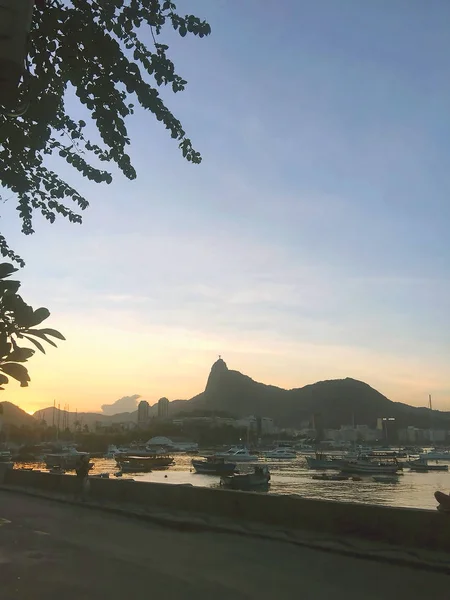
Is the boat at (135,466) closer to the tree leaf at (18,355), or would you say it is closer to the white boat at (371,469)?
the white boat at (371,469)

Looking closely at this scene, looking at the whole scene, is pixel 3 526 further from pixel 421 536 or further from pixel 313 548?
pixel 421 536

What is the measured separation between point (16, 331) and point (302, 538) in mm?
7326

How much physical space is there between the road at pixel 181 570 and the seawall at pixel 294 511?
766 millimetres

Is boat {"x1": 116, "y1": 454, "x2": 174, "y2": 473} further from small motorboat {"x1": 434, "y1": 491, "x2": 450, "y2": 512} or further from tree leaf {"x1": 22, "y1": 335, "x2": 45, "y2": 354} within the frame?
tree leaf {"x1": 22, "y1": 335, "x2": 45, "y2": 354}

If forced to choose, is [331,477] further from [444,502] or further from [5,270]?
[5,270]

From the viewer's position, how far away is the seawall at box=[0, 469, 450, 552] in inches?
314

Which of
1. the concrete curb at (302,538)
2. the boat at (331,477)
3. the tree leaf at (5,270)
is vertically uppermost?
the tree leaf at (5,270)

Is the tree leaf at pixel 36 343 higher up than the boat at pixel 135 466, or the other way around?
the tree leaf at pixel 36 343

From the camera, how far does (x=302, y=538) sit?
886 cm

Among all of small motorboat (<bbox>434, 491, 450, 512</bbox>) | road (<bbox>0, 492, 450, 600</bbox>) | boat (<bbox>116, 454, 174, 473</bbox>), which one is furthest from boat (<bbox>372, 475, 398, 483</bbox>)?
small motorboat (<bbox>434, 491, 450, 512</bbox>)

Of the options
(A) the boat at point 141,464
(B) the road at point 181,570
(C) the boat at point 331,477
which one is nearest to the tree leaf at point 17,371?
(B) the road at point 181,570

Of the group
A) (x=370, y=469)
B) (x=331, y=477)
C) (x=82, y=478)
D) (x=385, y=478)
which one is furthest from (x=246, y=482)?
(x=370, y=469)

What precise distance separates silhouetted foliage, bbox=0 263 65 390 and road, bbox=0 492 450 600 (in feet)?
13.6

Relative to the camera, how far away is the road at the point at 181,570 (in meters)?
6.30
